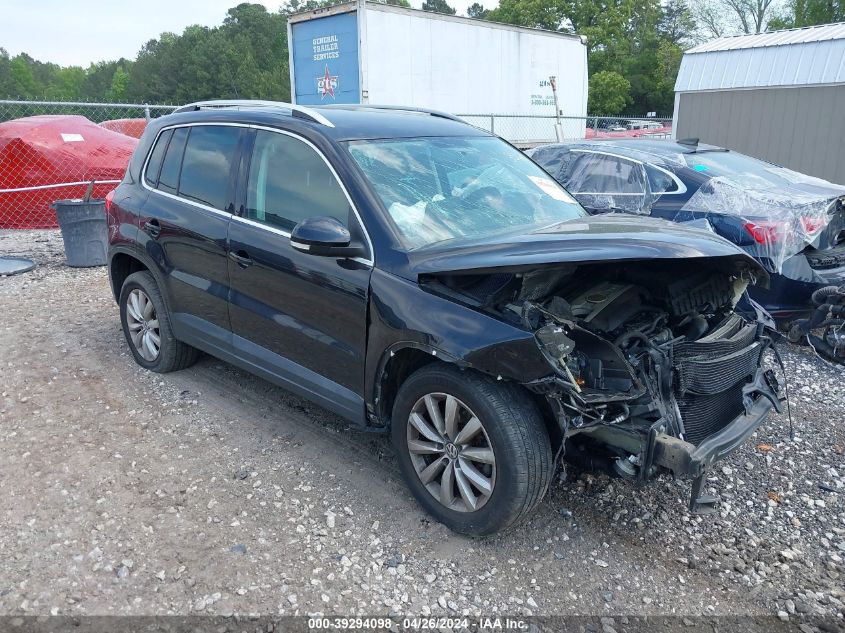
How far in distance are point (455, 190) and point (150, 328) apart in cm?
264

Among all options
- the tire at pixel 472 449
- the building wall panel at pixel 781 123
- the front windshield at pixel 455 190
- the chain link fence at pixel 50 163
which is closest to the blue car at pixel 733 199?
the front windshield at pixel 455 190

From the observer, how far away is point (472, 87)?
17.2 metres

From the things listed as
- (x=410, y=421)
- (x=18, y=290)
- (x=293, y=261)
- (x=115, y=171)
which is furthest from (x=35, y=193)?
(x=410, y=421)

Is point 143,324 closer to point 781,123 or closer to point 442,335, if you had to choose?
point 442,335

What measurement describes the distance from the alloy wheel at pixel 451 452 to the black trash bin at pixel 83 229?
22.0 ft

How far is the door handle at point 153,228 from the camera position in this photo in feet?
15.2

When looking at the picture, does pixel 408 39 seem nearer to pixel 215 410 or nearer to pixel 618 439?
pixel 215 410

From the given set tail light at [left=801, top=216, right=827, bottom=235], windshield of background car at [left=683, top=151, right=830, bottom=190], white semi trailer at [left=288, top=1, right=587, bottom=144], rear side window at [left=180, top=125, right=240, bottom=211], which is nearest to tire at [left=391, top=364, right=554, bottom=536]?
rear side window at [left=180, top=125, right=240, bottom=211]

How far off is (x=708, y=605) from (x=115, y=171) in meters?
11.0

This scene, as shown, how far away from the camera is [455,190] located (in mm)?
3816

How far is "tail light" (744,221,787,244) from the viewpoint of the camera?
5.55 metres

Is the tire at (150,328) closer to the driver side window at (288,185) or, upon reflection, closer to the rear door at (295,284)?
the rear door at (295,284)

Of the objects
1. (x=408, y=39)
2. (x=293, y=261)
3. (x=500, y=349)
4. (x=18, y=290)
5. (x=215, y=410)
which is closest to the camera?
(x=500, y=349)

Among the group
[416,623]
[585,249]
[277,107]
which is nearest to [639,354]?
[585,249]
